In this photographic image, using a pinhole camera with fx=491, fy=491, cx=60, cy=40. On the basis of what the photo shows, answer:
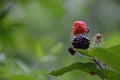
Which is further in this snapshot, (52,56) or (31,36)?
(31,36)

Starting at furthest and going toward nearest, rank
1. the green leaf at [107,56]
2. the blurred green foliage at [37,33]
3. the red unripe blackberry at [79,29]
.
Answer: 1. the blurred green foliage at [37,33]
2. the red unripe blackberry at [79,29]
3. the green leaf at [107,56]

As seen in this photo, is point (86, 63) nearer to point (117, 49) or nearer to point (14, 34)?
point (117, 49)

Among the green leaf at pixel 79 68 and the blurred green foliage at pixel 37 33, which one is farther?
the blurred green foliage at pixel 37 33

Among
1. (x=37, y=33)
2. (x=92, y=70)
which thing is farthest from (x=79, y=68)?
(x=37, y=33)

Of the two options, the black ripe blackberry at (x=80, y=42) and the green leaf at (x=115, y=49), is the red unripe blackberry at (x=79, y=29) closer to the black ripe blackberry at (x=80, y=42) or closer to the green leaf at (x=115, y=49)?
the black ripe blackberry at (x=80, y=42)

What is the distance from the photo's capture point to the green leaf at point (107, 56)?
1093 mm

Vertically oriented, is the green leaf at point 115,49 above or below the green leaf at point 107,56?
above

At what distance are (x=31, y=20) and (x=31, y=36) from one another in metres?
0.12

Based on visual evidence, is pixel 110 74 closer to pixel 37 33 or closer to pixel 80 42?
pixel 80 42

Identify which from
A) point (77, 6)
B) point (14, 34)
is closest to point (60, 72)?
point (14, 34)

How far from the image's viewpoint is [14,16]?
3.15m

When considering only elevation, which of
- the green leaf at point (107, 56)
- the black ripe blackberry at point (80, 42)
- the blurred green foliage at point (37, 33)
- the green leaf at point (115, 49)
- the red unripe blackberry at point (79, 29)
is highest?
the blurred green foliage at point (37, 33)

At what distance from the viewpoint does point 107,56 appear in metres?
1.11

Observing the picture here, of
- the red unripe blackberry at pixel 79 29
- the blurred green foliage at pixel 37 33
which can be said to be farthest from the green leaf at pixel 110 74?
the blurred green foliage at pixel 37 33
